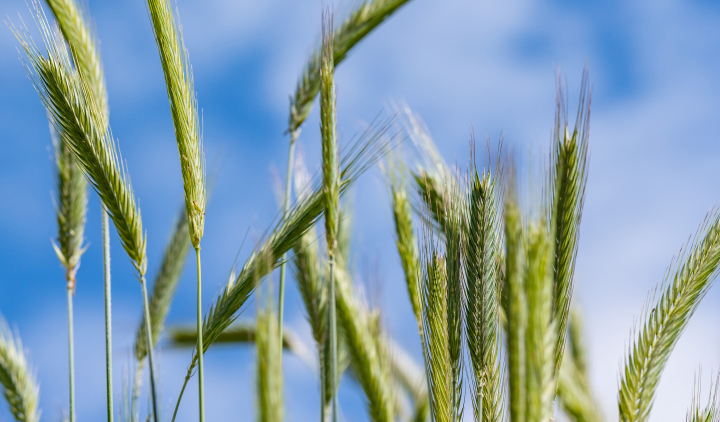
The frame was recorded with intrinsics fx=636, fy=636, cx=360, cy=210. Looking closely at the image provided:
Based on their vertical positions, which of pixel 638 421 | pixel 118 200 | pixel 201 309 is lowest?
pixel 638 421

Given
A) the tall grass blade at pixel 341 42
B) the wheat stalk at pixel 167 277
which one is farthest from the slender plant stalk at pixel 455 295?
the wheat stalk at pixel 167 277

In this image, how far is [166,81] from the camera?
178 centimetres

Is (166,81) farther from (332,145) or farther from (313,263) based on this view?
(313,263)

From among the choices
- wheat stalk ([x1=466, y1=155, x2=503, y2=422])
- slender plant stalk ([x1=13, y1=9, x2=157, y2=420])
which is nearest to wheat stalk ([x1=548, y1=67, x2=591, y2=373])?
wheat stalk ([x1=466, y1=155, x2=503, y2=422])

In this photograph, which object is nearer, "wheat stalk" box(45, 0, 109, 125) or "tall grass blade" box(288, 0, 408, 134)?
"wheat stalk" box(45, 0, 109, 125)

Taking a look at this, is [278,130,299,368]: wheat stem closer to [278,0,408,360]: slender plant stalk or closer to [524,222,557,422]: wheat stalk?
[278,0,408,360]: slender plant stalk

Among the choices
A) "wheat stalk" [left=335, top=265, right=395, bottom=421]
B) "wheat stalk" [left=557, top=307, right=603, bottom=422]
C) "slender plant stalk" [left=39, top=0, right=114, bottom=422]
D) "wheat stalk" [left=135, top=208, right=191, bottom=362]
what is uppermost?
"slender plant stalk" [left=39, top=0, right=114, bottom=422]

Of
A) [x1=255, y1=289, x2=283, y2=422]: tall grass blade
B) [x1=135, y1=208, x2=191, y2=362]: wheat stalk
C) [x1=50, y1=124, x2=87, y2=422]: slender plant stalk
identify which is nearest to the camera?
[x1=255, y1=289, x2=283, y2=422]: tall grass blade

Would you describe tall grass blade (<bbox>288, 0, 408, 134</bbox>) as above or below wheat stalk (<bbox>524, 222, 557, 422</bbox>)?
above

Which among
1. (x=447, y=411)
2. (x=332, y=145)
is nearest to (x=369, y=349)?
(x=447, y=411)

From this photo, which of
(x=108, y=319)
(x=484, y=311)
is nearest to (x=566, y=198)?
(x=484, y=311)

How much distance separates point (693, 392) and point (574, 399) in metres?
0.36

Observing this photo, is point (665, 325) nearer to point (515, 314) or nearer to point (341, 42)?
point (515, 314)

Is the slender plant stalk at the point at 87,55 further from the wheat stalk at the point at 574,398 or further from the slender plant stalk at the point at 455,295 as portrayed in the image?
the wheat stalk at the point at 574,398
